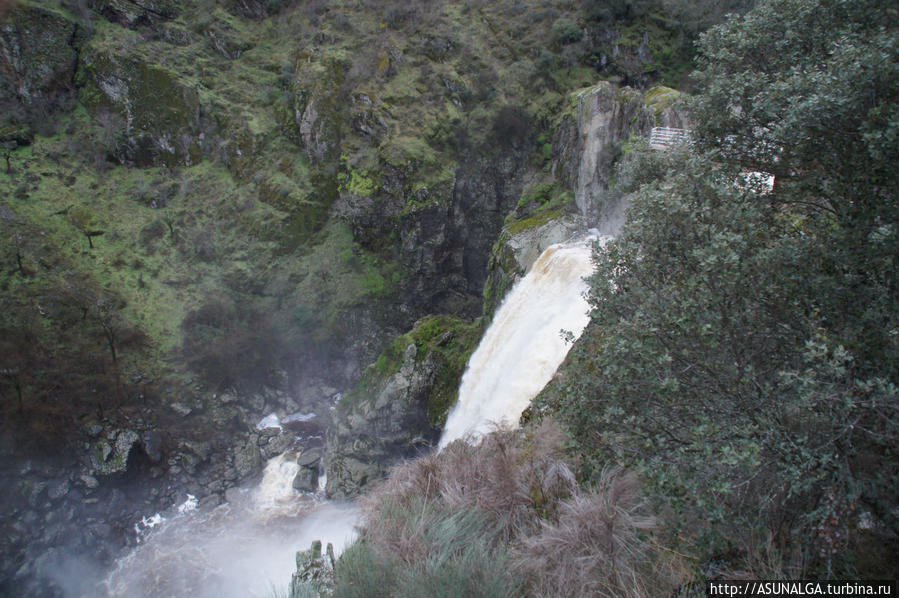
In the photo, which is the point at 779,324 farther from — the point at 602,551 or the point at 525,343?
the point at 525,343

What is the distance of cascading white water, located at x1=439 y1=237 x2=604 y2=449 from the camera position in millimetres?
10836

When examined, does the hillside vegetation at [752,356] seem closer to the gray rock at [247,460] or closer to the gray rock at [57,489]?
the gray rock at [247,460]

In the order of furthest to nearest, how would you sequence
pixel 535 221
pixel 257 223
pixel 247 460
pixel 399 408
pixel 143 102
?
pixel 143 102
pixel 257 223
pixel 247 460
pixel 535 221
pixel 399 408

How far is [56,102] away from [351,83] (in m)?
13.2

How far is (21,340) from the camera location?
16031 mm

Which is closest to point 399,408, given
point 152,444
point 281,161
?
point 152,444

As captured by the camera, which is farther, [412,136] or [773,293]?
[412,136]

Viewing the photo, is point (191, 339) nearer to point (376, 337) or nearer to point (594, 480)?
point (376, 337)

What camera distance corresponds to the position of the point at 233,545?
1410 cm

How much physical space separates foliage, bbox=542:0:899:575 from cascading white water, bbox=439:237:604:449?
5957 millimetres

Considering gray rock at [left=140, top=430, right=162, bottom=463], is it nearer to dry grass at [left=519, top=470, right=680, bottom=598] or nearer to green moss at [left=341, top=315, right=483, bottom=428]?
green moss at [left=341, top=315, right=483, bottom=428]

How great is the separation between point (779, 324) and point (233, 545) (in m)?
15.1

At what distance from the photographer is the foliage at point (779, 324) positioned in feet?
11.6

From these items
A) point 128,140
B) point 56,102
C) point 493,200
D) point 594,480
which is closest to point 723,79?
point 594,480
